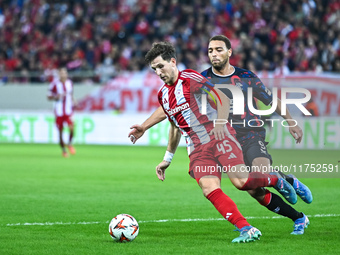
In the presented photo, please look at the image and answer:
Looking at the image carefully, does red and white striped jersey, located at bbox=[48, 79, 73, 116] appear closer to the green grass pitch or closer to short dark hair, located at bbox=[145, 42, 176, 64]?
the green grass pitch

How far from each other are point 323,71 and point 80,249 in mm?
15246

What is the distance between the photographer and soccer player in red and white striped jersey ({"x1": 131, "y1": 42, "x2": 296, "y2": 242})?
5676 millimetres

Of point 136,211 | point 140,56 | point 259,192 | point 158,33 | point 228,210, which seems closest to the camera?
point 228,210

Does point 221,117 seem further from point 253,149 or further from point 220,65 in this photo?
point 220,65

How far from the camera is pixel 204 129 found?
5938 mm

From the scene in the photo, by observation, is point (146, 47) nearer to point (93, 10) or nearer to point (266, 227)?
point (93, 10)

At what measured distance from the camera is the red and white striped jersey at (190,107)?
5926mm

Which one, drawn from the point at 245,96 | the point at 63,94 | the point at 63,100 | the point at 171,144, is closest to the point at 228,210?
the point at 171,144

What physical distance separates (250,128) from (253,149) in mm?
257

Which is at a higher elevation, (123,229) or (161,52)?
(161,52)

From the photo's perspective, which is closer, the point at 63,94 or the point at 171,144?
the point at 171,144

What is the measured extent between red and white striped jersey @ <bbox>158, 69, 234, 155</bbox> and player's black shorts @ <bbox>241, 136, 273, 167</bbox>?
398 mm

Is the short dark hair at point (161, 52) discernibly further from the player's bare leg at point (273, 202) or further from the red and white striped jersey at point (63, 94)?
the red and white striped jersey at point (63, 94)

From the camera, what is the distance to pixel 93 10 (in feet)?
83.1
